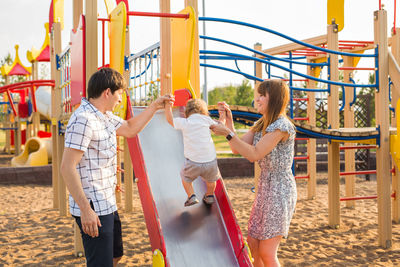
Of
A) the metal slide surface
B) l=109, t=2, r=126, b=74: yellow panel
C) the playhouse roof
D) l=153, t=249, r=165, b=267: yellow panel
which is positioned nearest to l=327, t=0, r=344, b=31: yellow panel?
the metal slide surface

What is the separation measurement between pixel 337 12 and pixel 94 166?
5813 mm

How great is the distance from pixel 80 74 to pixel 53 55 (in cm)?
283

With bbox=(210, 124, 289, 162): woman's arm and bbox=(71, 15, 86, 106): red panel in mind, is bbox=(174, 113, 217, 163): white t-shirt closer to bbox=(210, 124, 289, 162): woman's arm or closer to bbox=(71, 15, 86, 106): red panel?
bbox=(210, 124, 289, 162): woman's arm

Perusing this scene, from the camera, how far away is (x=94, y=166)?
2.32 m

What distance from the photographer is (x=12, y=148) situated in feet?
60.3

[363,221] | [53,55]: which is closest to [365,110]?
[363,221]

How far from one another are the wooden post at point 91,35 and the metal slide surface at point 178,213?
0.85m

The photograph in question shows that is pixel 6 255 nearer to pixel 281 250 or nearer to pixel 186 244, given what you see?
pixel 186 244

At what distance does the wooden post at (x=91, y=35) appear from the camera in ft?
12.9

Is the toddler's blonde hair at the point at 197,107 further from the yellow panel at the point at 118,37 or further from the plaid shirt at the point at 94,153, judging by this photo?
the plaid shirt at the point at 94,153

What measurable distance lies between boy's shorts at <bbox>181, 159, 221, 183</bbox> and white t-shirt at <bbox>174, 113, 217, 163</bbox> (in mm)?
39

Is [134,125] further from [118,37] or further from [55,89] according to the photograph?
[55,89]

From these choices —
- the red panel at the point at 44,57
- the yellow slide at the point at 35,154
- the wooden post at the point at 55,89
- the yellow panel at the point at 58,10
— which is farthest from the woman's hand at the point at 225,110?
the red panel at the point at 44,57

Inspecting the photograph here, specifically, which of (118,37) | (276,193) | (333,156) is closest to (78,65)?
(118,37)
